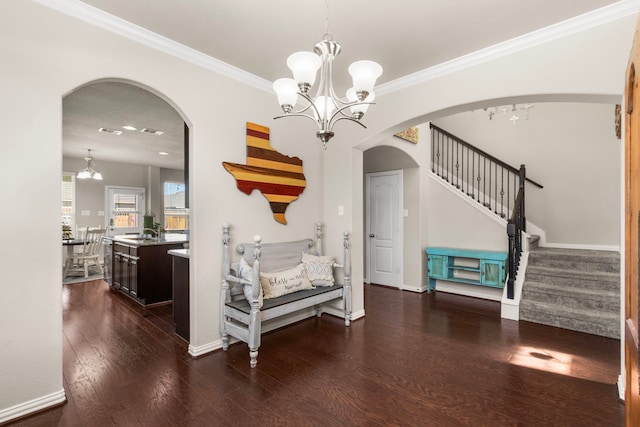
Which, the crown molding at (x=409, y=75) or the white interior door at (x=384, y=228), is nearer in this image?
the crown molding at (x=409, y=75)

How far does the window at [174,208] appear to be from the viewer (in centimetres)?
889

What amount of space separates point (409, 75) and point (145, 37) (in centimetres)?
248

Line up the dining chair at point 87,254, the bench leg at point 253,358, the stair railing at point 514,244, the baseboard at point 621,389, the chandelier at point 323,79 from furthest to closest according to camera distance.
A: the dining chair at point 87,254 < the stair railing at point 514,244 < the bench leg at point 253,358 < the baseboard at point 621,389 < the chandelier at point 323,79

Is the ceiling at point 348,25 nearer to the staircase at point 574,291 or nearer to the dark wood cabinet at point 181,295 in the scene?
the dark wood cabinet at point 181,295

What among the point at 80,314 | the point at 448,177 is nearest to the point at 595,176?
the point at 448,177

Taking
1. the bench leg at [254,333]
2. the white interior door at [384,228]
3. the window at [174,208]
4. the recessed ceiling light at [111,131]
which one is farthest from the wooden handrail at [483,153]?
the window at [174,208]

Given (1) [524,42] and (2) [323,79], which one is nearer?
(2) [323,79]

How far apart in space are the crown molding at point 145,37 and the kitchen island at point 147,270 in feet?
8.91

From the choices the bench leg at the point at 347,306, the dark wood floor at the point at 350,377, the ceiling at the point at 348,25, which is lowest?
the dark wood floor at the point at 350,377

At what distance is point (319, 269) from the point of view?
3562 mm

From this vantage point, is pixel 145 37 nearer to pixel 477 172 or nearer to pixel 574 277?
pixel 574 277

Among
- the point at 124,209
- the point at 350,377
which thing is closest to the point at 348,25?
the point at 350,377

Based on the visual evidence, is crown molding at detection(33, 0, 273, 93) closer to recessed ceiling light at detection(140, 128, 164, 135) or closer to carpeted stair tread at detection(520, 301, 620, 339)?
recessed ceiling light at detection(140, 128, 164, 135)

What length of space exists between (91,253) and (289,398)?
642cm
